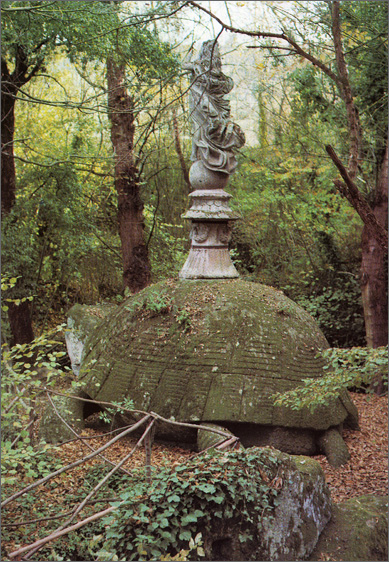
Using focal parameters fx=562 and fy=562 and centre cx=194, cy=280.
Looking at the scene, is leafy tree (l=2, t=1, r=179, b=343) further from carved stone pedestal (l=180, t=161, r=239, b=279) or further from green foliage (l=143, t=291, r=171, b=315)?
green foliage (l=143, t=291, r=171, b=315)

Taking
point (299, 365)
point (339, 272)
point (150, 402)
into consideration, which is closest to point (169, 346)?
point (150, 402)

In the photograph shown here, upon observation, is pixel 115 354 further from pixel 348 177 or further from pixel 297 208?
pixel 297 208

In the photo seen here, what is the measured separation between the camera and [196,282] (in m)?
6.22

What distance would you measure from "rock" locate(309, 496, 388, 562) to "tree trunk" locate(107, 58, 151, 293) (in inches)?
226

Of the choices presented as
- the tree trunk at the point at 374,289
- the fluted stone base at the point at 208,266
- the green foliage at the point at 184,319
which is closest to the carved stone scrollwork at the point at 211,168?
the fluted stone base at the point at 208,266

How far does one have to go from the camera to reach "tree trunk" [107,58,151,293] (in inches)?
335

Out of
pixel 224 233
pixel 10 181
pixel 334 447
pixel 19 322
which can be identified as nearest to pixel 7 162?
pixel 10 181

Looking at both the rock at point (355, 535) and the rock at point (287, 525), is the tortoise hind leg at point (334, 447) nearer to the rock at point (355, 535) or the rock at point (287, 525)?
the rock at point (355, 535)

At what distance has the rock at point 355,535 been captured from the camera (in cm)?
335

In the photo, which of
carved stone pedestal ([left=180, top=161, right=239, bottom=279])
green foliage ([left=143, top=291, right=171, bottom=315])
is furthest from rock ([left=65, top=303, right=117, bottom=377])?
carved stone pedestal ([left=180, top=161, right=239, bottom=279])

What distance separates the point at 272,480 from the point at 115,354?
297 centimetres

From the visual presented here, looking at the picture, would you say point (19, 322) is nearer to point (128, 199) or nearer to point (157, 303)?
point (128, 199)

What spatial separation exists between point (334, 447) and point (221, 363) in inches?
51.1

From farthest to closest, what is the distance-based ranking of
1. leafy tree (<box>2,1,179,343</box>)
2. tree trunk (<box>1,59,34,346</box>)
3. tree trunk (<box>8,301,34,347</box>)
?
tree trunk (<box>8,301,34,347</box>) → tree trunk (<box>1,59,34,346</box>) → leafy tree (<box>2,1,179,343</box>)
